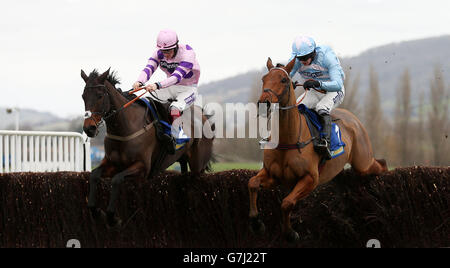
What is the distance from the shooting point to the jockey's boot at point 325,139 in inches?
253

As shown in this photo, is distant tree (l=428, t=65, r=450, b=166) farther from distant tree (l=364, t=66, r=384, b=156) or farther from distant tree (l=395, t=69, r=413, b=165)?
distant tree (l=364, t=66, r=384, b=156)

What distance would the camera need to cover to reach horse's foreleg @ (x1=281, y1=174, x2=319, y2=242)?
5.93m

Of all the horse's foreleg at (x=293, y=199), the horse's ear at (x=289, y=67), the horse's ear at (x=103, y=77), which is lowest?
the horse's foreleg at (x=293, y=199)

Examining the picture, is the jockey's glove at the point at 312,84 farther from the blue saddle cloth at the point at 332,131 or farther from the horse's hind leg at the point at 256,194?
the horse's hind leg at the point at 256,194

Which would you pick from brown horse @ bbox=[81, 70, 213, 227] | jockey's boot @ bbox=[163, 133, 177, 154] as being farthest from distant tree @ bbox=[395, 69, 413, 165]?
jockey's boot @ bbox=[163, 133, 177, 154]

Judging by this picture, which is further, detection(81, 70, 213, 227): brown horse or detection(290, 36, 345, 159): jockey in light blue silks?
detection(290, 36, 345, 159): jockey in light blue silks

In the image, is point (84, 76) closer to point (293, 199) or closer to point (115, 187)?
point (115, 187)

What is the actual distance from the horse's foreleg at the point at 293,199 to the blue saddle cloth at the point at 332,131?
0.57m

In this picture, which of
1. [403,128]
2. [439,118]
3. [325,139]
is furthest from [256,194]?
[403,128]

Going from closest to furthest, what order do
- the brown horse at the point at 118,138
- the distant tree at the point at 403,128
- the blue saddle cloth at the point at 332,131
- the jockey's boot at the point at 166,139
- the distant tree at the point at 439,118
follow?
1. the brown horse at the point at 118,138
2. the blue saddle cloth at the point at 332,131
3. the jockey's boot at the point at 166,139
4. the distant tree at the point at 439,118
5. the distant tree at the point at 403,128

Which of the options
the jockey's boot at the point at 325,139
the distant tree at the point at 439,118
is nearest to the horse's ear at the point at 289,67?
the jockey's boot at the point at 325,139

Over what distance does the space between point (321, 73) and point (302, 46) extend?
1.50 feet

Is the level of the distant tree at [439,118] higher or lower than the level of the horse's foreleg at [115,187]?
higher

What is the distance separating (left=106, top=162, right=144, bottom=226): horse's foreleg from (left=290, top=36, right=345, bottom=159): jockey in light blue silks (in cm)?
181
